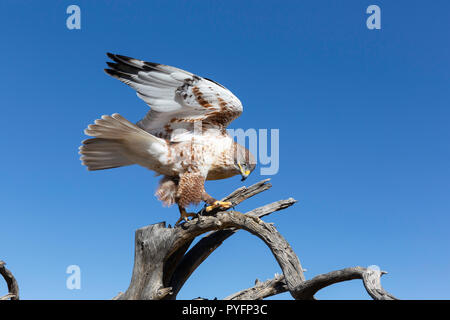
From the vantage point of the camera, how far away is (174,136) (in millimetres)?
5949

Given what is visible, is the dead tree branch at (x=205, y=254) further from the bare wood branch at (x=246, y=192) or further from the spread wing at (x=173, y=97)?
the spread wing at (x=173, y=97)

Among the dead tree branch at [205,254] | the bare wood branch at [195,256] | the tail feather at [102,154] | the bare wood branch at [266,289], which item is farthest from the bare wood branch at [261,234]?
the tail feather at [102,154]

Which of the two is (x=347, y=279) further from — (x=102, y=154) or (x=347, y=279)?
(x=102, y=154)

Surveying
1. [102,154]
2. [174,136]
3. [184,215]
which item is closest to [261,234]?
[184,215]

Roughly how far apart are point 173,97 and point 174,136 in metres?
0.55

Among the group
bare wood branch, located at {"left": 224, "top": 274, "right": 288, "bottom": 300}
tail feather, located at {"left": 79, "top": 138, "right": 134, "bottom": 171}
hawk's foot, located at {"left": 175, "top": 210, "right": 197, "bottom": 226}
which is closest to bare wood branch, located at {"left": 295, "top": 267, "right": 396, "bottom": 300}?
bare wood branch, located at {"left": 224, "top": 274, "right": 288, "bottom": 300}

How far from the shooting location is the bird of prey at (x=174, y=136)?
5473 millimetres

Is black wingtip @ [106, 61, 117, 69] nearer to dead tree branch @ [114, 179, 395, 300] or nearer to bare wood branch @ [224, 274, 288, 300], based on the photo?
dead tree branch @ [114, 179, 395, 300]

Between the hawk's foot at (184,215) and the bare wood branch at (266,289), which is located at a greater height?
the hawk's foot at (184,215)

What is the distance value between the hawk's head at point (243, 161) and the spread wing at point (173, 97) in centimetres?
39

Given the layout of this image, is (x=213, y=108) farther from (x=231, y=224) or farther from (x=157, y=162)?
(x=231, y=224)

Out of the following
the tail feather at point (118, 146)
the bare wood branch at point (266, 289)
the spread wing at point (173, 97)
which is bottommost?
the bare wood branch at point (266, 289)

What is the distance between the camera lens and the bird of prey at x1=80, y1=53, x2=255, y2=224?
18.0ft
